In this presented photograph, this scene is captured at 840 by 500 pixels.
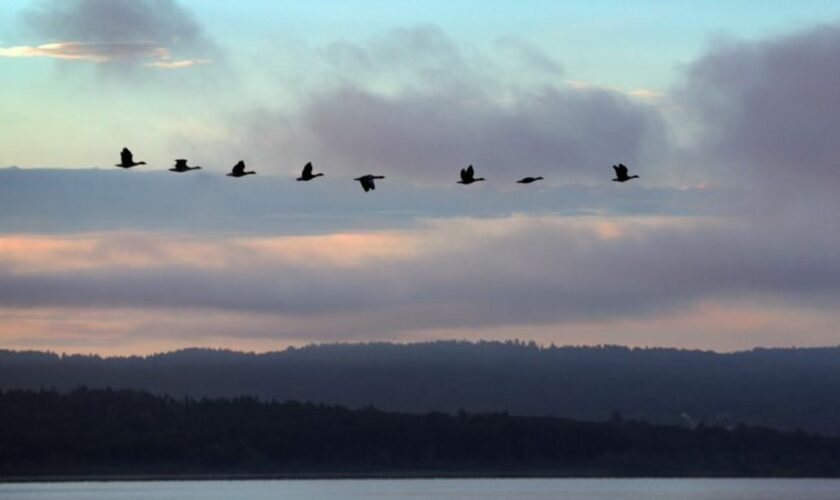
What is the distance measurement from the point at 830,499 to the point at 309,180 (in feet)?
477

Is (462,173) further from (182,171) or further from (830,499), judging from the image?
(830,499)

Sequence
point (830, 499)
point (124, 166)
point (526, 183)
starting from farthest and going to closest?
point (830, 499) → point (526, 183) → point (124, 166)

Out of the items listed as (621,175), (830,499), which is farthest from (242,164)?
(830,499)

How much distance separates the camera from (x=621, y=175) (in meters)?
65.1

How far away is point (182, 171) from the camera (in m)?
62.6

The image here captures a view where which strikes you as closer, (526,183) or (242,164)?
(242,164)

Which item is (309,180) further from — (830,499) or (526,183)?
(830,499)

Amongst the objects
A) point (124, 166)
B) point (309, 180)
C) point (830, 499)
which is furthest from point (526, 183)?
point (830, 499)

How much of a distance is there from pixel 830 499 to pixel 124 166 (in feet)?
488

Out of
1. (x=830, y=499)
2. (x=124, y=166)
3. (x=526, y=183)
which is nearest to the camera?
(x=124, y=166)

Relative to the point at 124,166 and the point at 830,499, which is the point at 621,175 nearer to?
the point at 124,166

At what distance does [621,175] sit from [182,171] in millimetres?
14031

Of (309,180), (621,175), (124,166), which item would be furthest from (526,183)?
(124,166)

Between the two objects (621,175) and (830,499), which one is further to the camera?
(830,499)
